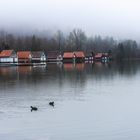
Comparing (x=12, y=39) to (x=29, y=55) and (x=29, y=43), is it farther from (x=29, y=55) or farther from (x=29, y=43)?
(x=29, y=55)

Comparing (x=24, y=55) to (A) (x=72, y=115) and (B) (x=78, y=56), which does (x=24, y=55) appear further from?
(A) (x=72, y=115)

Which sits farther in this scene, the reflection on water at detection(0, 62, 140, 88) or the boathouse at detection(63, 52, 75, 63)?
the boathouse at detection(63, 52, 75, 63)

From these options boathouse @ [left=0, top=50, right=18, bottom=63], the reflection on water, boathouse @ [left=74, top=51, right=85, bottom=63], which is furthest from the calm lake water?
boathouse @ [left=74, top=51, right=85, bottom=63]

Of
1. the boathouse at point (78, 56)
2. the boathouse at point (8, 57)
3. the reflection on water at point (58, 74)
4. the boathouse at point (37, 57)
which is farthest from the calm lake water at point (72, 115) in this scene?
the boathouse at point (78, 56)

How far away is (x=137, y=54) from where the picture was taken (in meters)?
134

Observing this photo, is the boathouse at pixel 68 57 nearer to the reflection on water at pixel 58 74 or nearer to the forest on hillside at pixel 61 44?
the forest on hillside at pixel 61 44

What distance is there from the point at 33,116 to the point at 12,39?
97.1 meters

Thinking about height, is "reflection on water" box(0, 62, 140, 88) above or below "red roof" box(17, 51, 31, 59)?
below

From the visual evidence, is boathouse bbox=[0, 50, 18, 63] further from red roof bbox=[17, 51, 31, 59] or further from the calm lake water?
the calm lake water

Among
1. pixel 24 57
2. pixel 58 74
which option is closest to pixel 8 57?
pixel 24 57

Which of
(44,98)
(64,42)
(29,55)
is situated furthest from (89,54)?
(44,98)

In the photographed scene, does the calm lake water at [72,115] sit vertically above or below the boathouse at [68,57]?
above

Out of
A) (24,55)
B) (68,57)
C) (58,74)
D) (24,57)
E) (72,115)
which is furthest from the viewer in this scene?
(68,57)

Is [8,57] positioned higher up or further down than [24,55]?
further down
